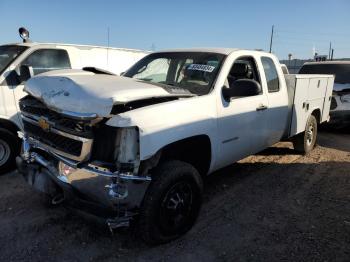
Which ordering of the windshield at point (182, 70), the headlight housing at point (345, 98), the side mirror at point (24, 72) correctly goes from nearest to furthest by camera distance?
1. the windshield at point (182, 70)
2. the side mirror at point (24, 72)
3. the headlight housing at point (345, 98)

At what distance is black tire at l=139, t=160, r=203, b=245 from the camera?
3361 mm

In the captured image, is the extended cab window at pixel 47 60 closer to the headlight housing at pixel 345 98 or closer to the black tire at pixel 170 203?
the black tire at pixel 170 203

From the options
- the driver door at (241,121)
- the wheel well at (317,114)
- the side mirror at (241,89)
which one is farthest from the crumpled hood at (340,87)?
the side mirror at (241,89)

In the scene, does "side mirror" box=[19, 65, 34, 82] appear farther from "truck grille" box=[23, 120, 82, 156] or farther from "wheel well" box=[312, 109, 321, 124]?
"wheel well" box=[312, 109, 321, 124]

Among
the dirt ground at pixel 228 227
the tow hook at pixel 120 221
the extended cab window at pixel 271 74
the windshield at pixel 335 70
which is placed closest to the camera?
the tow hook at pixel 120 221

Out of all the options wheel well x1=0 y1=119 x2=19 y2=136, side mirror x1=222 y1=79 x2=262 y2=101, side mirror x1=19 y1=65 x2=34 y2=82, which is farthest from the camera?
side mirror x1=19 y1=65 x2=34 y2=82

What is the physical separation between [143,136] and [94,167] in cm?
51

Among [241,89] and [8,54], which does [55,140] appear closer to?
[241,89]

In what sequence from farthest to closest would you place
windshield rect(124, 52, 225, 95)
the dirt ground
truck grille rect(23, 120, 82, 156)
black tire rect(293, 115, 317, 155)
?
black tire rect(293, 115, 317, 155) < windshield rect(124, 52, 225, 95) < the dirt ground < truck grille rect(23, 120, 82, 156)

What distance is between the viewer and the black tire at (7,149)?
574 centimetres

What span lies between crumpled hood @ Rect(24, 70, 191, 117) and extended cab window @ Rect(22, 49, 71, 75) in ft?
8.36

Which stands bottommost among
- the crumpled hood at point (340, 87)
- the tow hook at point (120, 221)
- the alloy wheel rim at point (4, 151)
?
the alloy wheel rim at point (4, 151)

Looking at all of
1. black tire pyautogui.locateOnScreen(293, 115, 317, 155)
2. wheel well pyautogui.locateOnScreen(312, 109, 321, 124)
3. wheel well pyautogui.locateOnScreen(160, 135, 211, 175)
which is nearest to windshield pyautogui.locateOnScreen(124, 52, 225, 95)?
wheel well pyautogui.locateOnScreen(160, 135, 211, 175)

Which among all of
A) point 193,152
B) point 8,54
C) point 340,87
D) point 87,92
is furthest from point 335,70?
point 87,92
